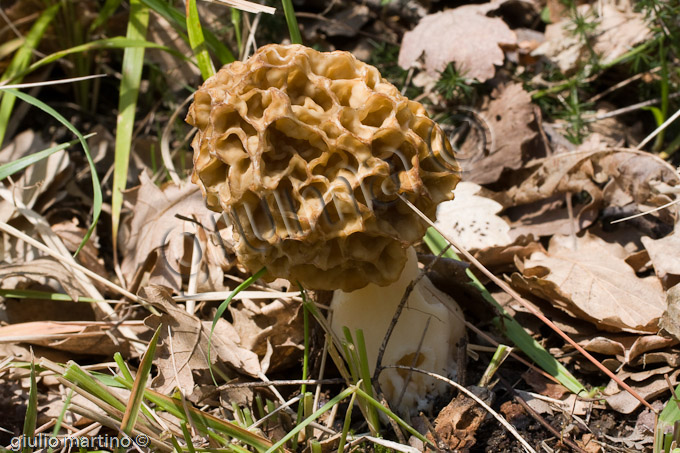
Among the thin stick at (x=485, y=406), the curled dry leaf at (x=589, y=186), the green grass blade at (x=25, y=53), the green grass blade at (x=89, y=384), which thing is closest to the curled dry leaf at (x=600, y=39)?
the curled dry leaf at (x=589, y=186)

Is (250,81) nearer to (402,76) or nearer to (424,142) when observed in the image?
(424,142)

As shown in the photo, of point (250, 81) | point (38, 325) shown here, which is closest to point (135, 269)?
point (38, 325)

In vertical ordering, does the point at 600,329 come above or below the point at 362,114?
below

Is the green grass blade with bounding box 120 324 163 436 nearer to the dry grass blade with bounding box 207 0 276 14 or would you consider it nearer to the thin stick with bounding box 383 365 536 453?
the thin stick with bounding box 383 365 536 453

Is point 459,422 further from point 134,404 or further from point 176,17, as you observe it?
point 176,17

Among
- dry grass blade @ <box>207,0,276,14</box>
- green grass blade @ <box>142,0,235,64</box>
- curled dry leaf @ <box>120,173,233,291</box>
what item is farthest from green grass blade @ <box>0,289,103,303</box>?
dry grass blade @ <box>207,0,276,14</box>

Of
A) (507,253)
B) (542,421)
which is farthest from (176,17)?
(542,421)
